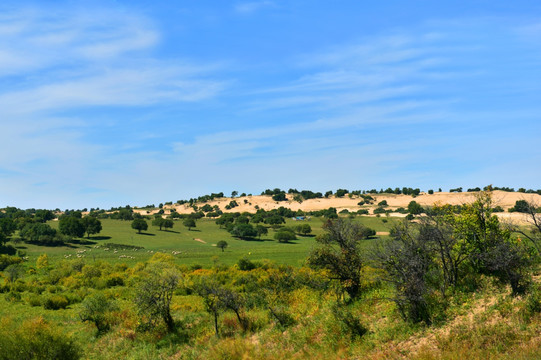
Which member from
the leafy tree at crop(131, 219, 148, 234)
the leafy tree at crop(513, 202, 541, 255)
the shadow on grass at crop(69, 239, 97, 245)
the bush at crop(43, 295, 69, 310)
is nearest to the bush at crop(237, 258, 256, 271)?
the bush at crop(43, 295, 69, 310)

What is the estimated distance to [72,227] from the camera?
144000mm

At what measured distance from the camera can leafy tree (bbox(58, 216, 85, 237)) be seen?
143 m

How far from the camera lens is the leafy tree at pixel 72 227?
143m

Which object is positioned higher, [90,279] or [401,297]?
[401,297]

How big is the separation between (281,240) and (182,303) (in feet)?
328

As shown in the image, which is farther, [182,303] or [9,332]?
[182,303]

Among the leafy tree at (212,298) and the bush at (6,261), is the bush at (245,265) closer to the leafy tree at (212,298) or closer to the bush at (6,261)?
the leafy tree at (212,298)

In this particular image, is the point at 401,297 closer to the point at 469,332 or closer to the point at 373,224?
the point at 469,332

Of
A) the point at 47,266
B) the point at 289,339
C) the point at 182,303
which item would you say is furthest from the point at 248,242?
the point at 289,339

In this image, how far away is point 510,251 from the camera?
89.2ft

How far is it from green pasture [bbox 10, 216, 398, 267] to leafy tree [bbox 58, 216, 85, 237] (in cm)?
376

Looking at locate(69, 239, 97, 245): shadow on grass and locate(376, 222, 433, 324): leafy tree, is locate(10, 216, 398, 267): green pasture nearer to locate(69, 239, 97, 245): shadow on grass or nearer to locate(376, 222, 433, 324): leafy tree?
locate(69, 239, 97, 245): shadow on grass

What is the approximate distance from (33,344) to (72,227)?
129 metres

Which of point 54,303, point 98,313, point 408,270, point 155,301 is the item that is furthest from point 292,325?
point 54,303
